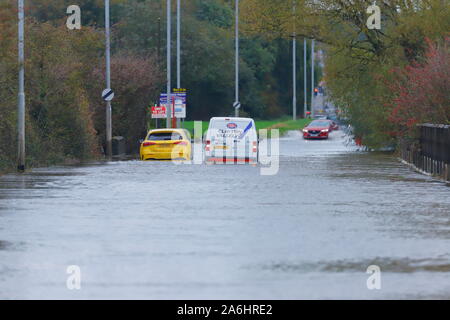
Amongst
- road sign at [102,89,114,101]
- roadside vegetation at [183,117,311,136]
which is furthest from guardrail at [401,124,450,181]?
roadside vegetation at [183,117,311,136]

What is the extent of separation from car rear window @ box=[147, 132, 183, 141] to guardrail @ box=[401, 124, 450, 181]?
8407mm

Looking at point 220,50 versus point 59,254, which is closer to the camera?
point 59,254

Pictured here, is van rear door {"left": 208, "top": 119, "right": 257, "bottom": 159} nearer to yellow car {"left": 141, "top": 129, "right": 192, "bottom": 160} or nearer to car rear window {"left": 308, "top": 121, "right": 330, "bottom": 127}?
yellow car {"left": 141, "top": 129, "right": 192, "bottom": 160}

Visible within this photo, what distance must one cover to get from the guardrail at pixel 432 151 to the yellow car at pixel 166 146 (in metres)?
8.10

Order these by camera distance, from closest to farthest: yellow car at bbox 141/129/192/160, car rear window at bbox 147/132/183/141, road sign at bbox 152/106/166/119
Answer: yellow car at bbox 141/129/192/160
car rear window at bbox 147/132/183/141
road sign at bbox 152/106/166/119

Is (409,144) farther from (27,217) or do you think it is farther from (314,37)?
(27,217)

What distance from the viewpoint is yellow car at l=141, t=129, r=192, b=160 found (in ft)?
144

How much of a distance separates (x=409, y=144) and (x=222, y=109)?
85.8m

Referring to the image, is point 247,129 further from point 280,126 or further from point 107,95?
point 280,126

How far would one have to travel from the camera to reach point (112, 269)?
1355 cm

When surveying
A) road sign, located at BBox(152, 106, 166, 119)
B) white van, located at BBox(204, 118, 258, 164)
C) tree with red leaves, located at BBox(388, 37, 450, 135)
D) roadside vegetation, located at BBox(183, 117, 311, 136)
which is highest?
tree with red leaves, located at BBox(388, 37, 450, 135)

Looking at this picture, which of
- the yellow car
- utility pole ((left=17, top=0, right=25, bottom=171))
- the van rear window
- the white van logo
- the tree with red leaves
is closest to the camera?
utility pole ((left=17, top=0, right=25, bottom=171))

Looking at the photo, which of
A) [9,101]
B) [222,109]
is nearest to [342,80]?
[9,101]

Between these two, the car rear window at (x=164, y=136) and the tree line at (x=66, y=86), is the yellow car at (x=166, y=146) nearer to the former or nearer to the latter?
the car rear window at (x=164, y=136)
